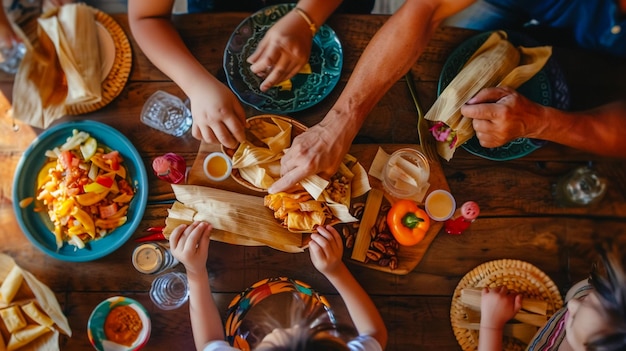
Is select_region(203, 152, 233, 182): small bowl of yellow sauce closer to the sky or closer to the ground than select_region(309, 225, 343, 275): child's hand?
closer to the sky

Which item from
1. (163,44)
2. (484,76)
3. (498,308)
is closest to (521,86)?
(484,76)

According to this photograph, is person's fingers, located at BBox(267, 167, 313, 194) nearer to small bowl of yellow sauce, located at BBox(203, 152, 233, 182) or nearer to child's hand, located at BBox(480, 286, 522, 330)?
small bowl of yellow sauce, located at BBox(203, 152, 233, 182)

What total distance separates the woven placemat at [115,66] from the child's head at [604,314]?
1540 mm

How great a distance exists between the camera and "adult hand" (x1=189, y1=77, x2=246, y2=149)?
4.50 ft

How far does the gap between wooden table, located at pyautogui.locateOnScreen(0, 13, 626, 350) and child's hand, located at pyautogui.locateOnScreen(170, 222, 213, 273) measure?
0.33 ft

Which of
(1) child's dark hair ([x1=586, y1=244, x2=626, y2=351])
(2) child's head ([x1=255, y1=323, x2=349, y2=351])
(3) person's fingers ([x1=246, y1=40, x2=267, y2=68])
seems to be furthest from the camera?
(3) person's fingers ([x1=246, y1=40, x2=267, y2=68])

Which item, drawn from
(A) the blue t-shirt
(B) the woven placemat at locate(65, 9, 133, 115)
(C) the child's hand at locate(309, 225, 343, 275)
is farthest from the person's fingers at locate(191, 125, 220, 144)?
(A) the blue t-shirt

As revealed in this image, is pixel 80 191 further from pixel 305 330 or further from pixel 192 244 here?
pixel 305 330

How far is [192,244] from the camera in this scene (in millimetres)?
1388

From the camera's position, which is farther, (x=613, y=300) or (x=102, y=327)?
(x=102, y=327)

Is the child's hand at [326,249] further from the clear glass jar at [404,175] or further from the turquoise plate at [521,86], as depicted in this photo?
the turquoise plate at [521,86]

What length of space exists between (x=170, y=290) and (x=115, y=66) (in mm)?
777

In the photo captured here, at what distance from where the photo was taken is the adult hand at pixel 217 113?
4.50ft

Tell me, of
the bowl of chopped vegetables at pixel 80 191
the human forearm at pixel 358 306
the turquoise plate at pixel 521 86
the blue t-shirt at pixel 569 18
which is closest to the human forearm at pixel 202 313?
the bowl of chopped vegetables at pixel 80 191
